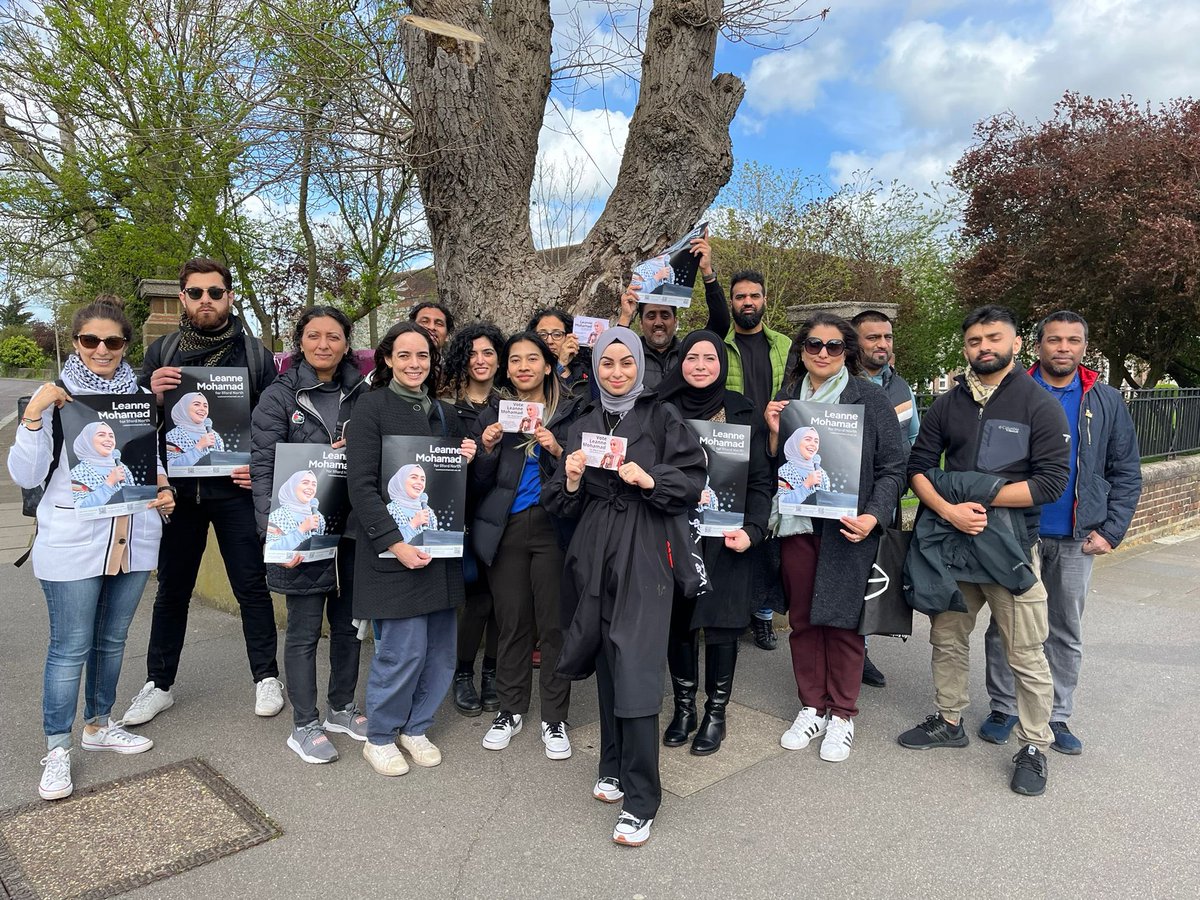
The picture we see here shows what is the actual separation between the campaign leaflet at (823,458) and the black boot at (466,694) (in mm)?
2058

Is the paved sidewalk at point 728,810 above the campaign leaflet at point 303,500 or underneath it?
underneath

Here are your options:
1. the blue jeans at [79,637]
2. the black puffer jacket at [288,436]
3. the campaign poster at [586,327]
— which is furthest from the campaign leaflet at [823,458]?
the blue jeans at [79,637]

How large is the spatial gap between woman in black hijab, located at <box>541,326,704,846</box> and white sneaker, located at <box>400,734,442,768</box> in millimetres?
843

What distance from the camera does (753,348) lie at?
5.00 meters

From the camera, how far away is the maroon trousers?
415 cm

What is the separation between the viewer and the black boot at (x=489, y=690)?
15.2ft

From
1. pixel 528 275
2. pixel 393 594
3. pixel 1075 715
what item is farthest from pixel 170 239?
pixel 1075 715

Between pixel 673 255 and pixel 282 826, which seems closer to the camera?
pixel 282 826

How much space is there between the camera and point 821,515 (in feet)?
12.9

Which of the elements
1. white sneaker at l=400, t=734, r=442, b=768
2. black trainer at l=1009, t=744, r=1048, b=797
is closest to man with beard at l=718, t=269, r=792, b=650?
black trainer at l=1009, t=744, r=1048, b=797

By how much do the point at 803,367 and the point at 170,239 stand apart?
10.6 meters

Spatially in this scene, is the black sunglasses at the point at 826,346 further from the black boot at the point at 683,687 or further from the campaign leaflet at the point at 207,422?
the campaign leaflet at the point at 207,422

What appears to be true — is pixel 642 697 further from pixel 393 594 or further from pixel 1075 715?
pixel 1075 715

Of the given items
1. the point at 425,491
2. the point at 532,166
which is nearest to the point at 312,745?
the point at 425,491
